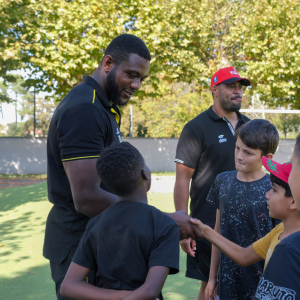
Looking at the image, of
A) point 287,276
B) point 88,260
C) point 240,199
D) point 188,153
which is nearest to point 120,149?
point 88,260

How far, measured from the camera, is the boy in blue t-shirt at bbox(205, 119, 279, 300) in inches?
102

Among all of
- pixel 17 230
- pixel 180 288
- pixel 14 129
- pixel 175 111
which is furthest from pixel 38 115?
pixel 180 288

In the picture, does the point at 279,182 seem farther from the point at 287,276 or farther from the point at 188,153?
the point at 188,153

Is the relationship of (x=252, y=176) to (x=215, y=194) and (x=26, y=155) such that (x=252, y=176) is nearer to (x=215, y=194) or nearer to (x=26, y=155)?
(x=215, y=194)

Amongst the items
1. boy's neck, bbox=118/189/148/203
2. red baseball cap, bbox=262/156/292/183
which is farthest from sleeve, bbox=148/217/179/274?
red baseball cap, bbox=262/156/292/183

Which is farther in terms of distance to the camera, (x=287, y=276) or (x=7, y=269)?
(x=7, y=269)

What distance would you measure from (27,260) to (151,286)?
4513mm

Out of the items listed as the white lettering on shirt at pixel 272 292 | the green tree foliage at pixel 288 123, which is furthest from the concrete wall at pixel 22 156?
the white lettering on shirt at pixel 272 292

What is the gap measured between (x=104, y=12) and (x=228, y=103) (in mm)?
12574

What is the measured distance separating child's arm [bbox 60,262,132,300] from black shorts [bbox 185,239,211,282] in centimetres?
190

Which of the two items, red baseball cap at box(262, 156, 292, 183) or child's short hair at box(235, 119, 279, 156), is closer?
red baseball cap at box(262, 156, 292, 183)

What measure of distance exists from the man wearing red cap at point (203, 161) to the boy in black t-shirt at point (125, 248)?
181 cm

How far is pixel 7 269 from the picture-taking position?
519 cm

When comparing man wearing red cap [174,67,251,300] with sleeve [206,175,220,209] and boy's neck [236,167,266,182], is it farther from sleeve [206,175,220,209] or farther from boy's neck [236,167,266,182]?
boy's neck [236,167,266,182]
